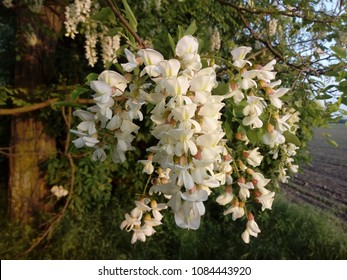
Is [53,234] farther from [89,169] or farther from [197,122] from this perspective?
[197,122]

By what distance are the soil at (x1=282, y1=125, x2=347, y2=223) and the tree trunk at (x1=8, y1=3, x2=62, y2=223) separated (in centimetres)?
233

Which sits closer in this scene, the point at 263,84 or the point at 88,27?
the point at 263,84

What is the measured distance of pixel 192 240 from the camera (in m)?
3.19

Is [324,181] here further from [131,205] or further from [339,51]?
[339,51]

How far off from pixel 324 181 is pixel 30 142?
272cm

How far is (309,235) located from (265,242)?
40 cm

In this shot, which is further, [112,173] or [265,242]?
[112,173]

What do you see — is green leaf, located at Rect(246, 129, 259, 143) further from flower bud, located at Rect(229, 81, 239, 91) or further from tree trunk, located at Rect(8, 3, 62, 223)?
tree trunk, located at Rect(8, 3, 62, 223)

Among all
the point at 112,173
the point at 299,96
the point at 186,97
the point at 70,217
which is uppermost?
the point at 299,96

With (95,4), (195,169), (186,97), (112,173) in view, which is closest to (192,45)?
(186,97)

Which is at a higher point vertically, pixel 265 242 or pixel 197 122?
pixel 197 122

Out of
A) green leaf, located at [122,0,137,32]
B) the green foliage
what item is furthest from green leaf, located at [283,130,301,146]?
the green foliage

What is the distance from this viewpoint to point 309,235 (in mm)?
3193

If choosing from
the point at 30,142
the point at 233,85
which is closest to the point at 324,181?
the point at 30,142
